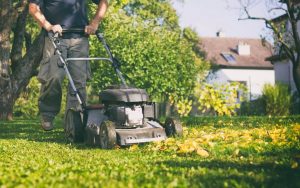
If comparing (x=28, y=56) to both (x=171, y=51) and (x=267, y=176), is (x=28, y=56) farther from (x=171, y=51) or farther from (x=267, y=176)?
(x=267, y=176)

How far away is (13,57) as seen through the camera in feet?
60.1

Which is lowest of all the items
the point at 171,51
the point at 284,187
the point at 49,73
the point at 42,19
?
the point at 284,187

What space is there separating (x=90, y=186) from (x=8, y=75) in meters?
14.3

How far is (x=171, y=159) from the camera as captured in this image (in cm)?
480

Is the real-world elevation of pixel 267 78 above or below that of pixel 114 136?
above

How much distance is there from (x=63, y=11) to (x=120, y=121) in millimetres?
2142

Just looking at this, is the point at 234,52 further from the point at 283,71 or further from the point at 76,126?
the point at 76,126

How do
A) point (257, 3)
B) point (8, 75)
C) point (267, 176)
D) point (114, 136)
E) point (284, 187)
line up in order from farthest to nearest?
point (257, 3) < point (8, 75) < point (114, 136) < point (267, 176) < point (284, 187)

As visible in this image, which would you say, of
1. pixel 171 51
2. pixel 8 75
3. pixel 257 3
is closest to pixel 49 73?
pixel 8 75

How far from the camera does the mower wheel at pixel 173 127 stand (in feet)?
21.3

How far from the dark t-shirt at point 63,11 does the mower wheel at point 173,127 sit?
6.83 ft

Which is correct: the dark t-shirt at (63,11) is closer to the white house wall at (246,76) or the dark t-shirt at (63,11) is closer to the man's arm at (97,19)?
the man's arm at (97,19)

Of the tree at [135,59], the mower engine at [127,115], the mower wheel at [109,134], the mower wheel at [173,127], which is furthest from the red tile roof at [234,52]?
the mower wheel at [109,134]

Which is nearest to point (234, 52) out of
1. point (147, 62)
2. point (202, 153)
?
point (147, 62)
